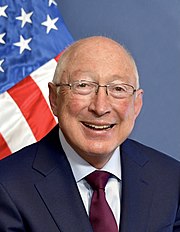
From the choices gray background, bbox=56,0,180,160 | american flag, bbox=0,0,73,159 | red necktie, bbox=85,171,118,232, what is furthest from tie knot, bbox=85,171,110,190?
gray background, bbox=56,0,180,160

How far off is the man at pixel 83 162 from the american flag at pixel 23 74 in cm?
51

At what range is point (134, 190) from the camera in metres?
1.51

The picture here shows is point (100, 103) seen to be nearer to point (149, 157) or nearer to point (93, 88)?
point (93, 88)

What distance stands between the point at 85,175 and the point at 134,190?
13cm

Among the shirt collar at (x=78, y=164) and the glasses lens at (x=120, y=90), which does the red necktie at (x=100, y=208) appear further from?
the glasses lens at (x=120, y=90)

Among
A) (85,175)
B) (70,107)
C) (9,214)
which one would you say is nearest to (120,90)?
(70,107)

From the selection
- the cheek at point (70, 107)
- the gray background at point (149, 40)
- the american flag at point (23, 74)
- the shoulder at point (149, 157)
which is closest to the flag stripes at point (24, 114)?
the american flag at point (23, 74)

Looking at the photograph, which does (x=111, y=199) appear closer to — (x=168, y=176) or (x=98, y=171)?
(x=98, y=171)

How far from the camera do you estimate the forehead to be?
1.42 m

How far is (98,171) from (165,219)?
0.21 m

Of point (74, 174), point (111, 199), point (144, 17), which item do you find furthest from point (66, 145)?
point (144, 17)

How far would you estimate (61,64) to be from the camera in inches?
57.4

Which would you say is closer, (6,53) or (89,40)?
(89,40)

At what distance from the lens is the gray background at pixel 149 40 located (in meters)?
2.22
